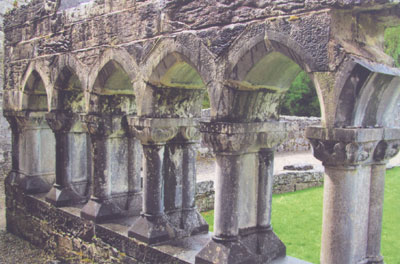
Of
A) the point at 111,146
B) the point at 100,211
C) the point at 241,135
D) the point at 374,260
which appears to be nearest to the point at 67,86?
the point at 111,146

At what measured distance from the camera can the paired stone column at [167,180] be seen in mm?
5457

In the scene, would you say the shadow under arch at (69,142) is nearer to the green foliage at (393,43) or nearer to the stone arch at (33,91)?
the stone arch at (33,91)

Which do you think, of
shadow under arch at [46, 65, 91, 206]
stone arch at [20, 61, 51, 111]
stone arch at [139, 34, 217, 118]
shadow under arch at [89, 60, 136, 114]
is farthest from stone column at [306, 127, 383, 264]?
stone arch at [20, 61, 51, 111]

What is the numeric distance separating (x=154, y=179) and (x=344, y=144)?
2.76 meters

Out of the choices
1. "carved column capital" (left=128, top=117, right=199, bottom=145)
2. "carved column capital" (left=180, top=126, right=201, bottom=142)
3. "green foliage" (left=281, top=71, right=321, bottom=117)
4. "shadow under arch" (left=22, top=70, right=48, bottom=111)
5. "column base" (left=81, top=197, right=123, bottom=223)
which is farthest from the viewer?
"green foliage" (left=281, top=71, right=321, bottom=117)

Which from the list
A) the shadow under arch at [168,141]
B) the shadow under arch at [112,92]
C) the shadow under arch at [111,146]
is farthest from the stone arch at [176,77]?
the shadow under arch at [111,146]

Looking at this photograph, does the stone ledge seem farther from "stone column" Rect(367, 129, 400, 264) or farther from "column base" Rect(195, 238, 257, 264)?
"stone column" Rect(367, 129, 400, 264)

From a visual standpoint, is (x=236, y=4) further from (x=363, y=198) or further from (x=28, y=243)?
(x=28, y=243)

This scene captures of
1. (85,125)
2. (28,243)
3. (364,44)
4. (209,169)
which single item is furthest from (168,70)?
(209,169)

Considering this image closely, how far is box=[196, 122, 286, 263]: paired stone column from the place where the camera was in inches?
176

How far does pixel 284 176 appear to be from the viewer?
460 inches

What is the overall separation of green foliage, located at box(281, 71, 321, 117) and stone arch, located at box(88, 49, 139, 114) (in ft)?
71.3

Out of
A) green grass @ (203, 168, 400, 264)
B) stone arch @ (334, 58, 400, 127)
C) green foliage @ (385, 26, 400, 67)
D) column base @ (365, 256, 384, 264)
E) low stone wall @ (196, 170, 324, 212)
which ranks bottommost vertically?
green grass @ (203, 168, 400, 264)

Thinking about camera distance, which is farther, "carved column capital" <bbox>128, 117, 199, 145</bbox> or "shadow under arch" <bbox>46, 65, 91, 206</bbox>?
"shadow under arch" <bbox>46, 65, 91, 206</bbox>
